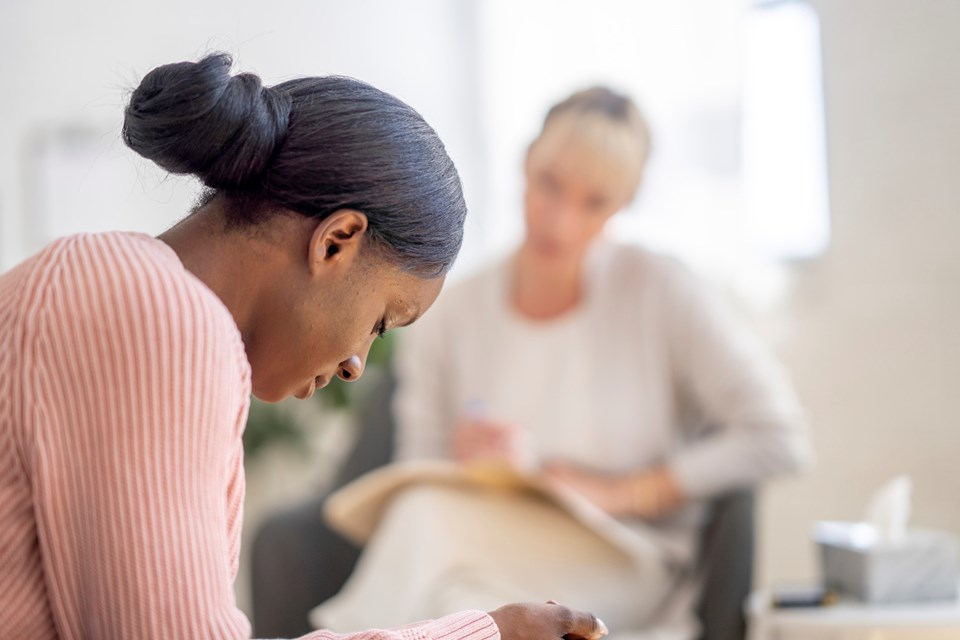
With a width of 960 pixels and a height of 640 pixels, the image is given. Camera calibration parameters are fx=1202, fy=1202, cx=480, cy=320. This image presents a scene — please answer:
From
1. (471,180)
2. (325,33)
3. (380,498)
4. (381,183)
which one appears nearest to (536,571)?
(380,498)

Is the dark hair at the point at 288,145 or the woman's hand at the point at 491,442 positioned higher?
the dark hair at the point at 288,145

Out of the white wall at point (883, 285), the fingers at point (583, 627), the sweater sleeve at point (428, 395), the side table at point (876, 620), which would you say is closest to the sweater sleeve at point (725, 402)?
the side table at point (876, 620)

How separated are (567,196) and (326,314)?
→ 1318mm

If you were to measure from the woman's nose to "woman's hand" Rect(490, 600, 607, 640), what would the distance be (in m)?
0.22

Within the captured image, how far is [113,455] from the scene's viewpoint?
2.28ft

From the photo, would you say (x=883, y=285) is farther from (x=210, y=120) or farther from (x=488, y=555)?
(x=210, y=120)

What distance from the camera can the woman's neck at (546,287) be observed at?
88.7 inches

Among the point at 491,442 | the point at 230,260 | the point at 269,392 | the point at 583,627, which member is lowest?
the point at 491,442

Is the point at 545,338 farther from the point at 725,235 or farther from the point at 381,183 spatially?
the point at 381,183

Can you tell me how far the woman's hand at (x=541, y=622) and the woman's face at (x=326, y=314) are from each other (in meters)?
0.23

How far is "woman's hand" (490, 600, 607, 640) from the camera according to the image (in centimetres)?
89

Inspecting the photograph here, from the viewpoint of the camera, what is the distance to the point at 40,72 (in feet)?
11.4

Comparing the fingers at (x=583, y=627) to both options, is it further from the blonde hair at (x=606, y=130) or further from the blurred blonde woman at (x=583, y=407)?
the blonde hair at (x=606, y=130)

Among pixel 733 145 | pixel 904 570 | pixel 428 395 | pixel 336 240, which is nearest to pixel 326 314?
pixel 336 240
